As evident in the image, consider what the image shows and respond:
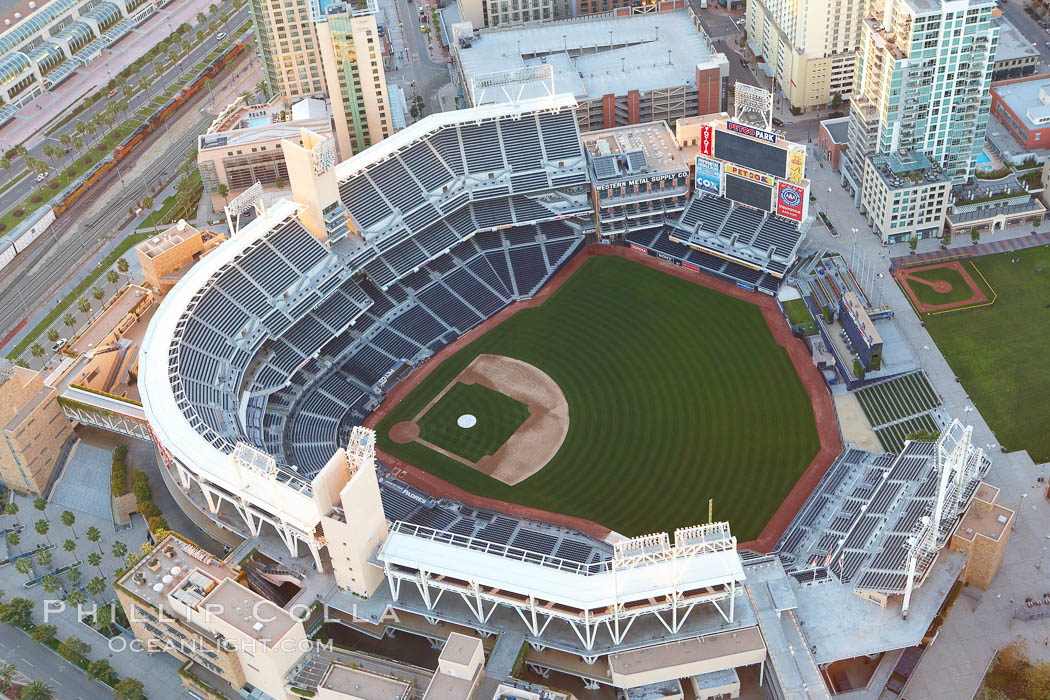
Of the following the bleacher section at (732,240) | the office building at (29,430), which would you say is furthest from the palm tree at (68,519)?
the bleacher section at (732,240)

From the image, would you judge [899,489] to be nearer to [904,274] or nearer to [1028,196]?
[904,274]

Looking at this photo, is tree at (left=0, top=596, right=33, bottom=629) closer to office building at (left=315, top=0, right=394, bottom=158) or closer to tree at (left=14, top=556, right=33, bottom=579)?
tree at (left=14, top=556, right=33, bottom=579)

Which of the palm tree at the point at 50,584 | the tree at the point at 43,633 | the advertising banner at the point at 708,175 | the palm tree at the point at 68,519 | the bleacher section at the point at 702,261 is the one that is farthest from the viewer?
the advertising banner at the point at 708,175

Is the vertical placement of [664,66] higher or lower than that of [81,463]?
higher

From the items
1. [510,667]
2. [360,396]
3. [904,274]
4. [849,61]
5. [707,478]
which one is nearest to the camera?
[510,667]

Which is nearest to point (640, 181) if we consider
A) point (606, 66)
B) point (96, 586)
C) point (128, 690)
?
point (606, 66)

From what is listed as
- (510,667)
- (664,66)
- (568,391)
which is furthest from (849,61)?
(510,667)

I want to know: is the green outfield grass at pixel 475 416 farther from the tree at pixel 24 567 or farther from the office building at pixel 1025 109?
the office building at pixel 1025 109
